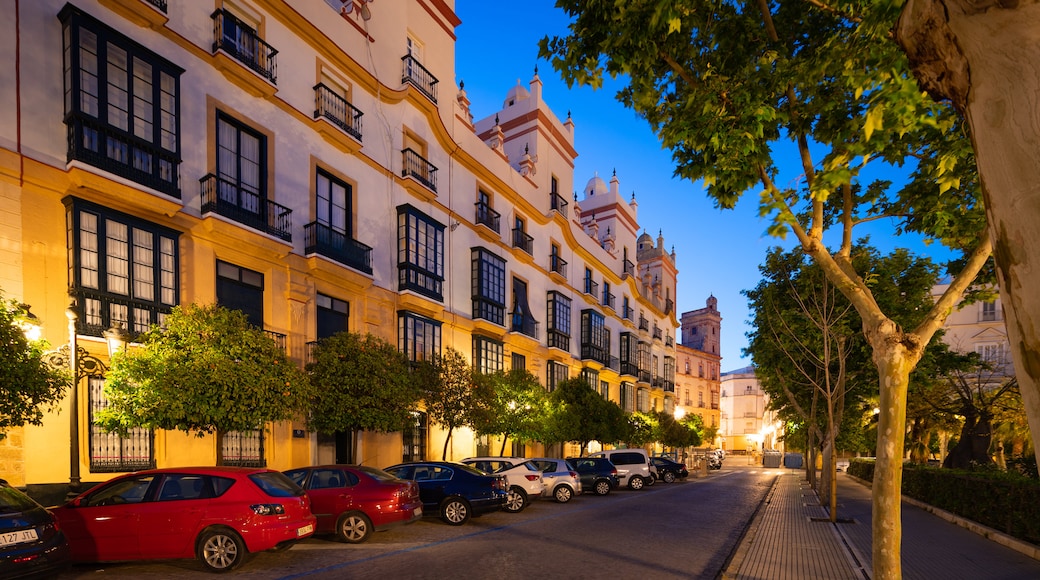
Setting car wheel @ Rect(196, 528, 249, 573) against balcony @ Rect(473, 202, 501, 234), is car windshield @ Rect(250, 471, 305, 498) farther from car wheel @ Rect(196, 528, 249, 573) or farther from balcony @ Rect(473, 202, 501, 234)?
balcony @ Rect(473, 202, 501, 234)

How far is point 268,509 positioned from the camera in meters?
9.28

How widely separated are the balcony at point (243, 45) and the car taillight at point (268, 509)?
12525 millimetres

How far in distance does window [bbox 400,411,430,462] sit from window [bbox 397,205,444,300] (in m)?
4.82

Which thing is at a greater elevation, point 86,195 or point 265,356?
point 86,195

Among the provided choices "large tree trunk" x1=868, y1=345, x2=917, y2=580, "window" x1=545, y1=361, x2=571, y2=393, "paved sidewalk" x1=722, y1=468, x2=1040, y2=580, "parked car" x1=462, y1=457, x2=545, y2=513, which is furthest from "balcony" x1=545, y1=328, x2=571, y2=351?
"large tree trunk" x1=868, y1=345, x2=917, y2=580

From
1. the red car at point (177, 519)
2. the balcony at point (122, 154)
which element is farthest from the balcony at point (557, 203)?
the red car at point (177, 519)

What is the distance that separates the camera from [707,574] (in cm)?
956

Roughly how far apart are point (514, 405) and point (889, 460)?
1811 cm

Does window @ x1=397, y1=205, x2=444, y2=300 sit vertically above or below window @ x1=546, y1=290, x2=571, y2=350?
above

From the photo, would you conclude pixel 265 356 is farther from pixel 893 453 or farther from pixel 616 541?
pixel 893 453

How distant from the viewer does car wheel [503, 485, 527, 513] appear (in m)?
17.2

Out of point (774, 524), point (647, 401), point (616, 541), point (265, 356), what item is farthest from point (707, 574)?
point (647, 401)

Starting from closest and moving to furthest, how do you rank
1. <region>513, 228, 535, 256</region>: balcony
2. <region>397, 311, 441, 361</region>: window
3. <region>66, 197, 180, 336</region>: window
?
1. <region>66, 197, 180, 336</region>: window
2. <region>397, 311, 441, 361</region>: window
3. <region>513, 228, 535, 256</region>: balcony

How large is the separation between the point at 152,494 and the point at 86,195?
757cm
